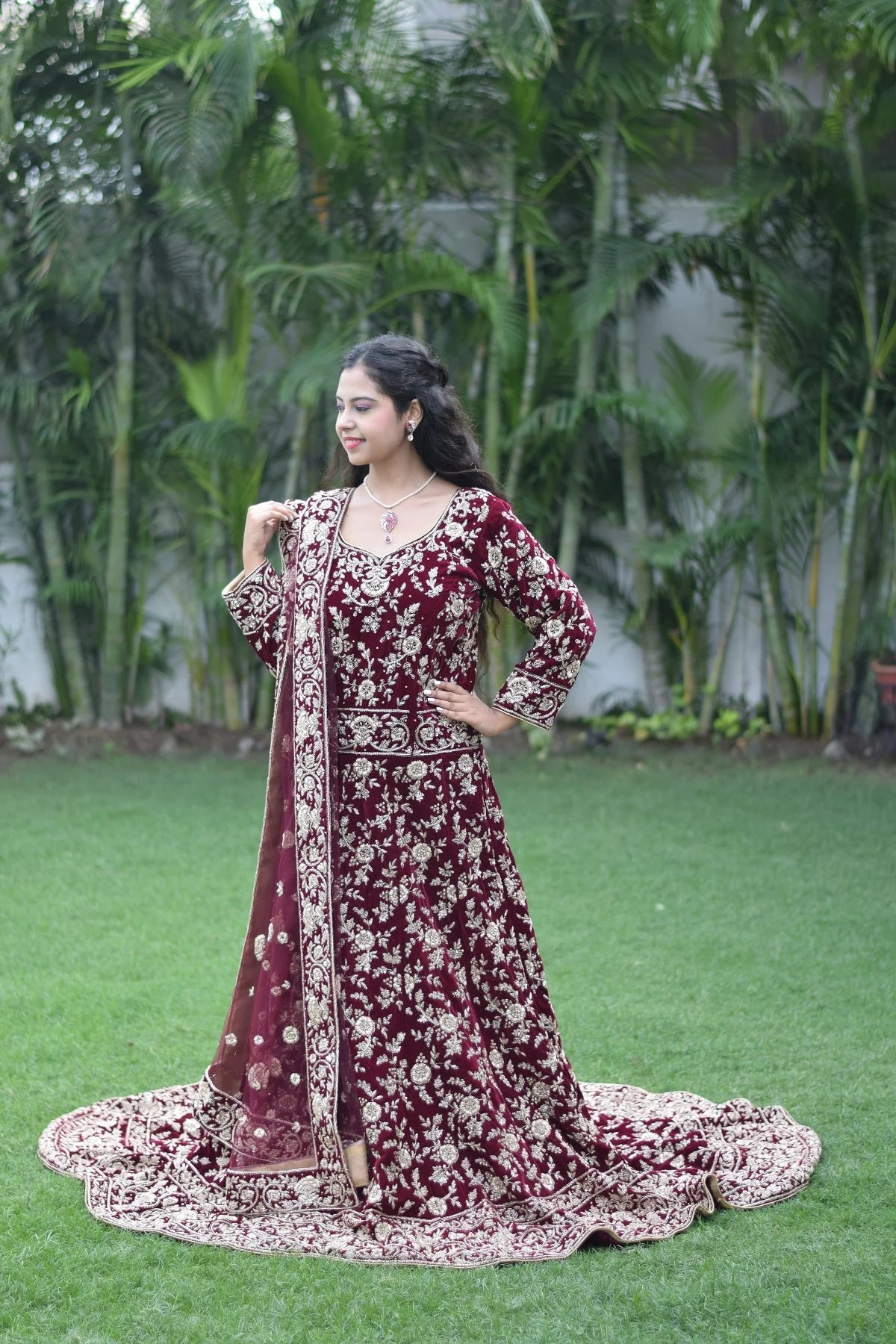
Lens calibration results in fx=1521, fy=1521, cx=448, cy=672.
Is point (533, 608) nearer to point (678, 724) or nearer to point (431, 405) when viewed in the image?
point (431, 405)

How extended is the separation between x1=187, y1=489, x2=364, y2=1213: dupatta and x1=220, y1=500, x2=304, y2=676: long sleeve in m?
0.07

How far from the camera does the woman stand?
2783 mm

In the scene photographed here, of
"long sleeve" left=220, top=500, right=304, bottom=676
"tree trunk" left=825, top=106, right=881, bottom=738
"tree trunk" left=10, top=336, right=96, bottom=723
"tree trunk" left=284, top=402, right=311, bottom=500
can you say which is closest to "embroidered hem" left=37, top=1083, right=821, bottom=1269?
"long sleeve" left=220, top=500, right=304, bottom=676

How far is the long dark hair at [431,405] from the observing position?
2.84m

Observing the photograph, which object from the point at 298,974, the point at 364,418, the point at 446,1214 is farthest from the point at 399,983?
the point at 364,418

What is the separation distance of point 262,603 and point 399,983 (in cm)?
78

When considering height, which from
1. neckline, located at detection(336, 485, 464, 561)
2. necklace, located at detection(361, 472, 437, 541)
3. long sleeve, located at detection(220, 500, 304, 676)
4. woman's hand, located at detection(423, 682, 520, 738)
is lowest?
woman's hand, located at detection(423, 682, 520, 738)

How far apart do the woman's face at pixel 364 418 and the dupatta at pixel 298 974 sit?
0.15 meters

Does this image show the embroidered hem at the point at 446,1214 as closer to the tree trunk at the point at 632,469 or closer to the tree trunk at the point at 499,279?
the tree trunk at the point at 499,279

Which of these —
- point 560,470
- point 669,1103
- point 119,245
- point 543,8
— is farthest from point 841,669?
point 669,1103

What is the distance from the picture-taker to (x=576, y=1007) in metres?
3.96

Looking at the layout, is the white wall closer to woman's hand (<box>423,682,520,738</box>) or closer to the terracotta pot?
the terracotta pot

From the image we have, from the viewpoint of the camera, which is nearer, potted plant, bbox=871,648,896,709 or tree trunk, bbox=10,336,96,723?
potted plant, bbox=871,648,896,709

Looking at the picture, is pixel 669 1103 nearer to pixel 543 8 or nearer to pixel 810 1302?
pixel 810 1302
